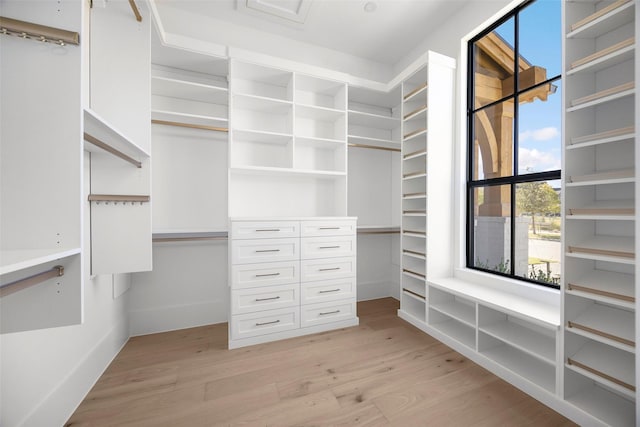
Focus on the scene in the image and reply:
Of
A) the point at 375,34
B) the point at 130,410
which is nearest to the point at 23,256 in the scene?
the point at 130,410

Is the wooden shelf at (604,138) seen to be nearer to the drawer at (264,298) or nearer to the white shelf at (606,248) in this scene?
the white shelf at (606,248)

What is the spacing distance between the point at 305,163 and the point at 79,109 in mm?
2255

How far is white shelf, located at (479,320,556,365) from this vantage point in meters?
1.65

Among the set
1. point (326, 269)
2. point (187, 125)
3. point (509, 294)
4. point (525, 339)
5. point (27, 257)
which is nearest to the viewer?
point (27, 257)

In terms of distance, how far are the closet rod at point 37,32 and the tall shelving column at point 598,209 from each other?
90.1 inches

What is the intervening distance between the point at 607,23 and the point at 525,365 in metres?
2.12

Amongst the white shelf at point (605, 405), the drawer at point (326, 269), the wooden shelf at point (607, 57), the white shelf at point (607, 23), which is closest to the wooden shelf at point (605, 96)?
the wooden shelf at point (607, 57)

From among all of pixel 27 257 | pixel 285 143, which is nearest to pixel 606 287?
pixel 27 257

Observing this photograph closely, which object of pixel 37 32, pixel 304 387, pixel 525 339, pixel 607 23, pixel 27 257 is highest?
pixel 607 23

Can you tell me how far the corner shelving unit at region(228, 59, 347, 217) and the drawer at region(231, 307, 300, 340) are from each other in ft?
3.21

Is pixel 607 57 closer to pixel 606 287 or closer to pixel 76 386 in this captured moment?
pixel 606 287

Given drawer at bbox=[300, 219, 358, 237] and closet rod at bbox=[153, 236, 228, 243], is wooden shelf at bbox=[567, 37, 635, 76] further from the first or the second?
closet rod at bbox=[153, 236, 228, 243]

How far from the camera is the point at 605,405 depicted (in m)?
1.42

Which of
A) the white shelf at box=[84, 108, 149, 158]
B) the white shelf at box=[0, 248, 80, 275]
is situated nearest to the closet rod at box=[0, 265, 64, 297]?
the white shelf at box=[0, 248, 80, 275]
